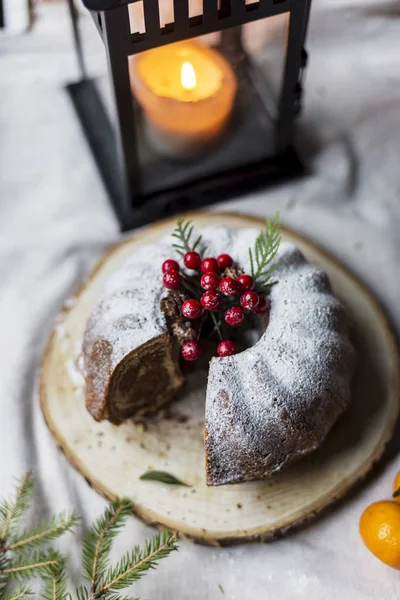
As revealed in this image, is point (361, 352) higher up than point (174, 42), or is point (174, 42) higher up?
point (174, 42)

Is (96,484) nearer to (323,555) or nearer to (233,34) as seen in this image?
(323,555)

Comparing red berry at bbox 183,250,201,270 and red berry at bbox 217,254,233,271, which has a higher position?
red berry at bbox 183,250,201,270

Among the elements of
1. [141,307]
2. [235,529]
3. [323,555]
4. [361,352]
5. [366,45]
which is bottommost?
[323,555]

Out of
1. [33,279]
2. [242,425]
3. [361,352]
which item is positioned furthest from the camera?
A: [33,279]

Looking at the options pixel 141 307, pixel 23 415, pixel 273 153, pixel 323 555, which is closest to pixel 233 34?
pixel 273 153

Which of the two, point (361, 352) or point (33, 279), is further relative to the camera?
point (33, 279)

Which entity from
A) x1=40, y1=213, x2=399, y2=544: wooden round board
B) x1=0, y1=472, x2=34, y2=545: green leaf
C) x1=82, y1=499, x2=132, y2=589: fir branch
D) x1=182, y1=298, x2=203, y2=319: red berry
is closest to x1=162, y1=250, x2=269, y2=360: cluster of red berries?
x1=182, y1=298, x2=203, y2=319: red berry

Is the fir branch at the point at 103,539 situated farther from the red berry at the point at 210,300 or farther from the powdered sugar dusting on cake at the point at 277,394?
the red berry at the point at 210,300

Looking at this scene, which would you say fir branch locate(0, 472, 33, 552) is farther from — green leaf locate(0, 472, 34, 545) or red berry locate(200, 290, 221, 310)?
red berry locate(200, 290, 221, 310)
